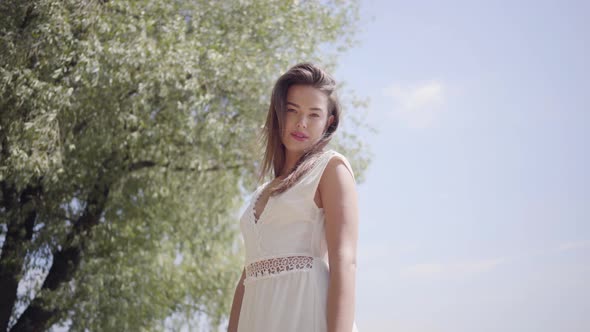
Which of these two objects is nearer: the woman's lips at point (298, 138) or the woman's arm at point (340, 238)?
the woman's arm at point (340, 238)

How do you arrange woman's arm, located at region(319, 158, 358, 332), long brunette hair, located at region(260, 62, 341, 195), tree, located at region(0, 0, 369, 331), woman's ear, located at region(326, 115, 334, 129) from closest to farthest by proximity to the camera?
woman's arm, located at region(319, 158, 358, 332), long brunette hair, located at region(260, 62, 341, 195), woman's ear, located at region(326, 115, 334, 129), tree, located at region(0, 0, 369, 331)

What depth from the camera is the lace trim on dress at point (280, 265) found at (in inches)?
79.2

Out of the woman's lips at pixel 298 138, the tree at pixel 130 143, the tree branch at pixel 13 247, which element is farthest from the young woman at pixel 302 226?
the tree branch at pixel 13 247

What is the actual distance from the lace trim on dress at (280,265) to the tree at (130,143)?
5.30 metres

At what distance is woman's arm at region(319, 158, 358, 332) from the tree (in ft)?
17.8

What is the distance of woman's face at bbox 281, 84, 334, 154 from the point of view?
2.18 meters

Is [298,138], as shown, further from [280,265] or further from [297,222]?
[280,265]

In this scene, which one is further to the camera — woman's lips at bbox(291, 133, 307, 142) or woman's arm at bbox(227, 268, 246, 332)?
woman's arm at bbox(227, 268, 246, 332)

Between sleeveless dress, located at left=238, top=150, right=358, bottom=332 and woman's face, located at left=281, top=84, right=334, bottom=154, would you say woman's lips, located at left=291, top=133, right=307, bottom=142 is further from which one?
sleeveless dress, located at left=238, top=150, right=358, bottom=332

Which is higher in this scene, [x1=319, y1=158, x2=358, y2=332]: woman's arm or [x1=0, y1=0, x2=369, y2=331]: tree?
[x1=0, y1=0, x2=369, y2=331]: tree

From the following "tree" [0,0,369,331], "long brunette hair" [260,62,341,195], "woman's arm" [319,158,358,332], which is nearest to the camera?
"woman's arm" [319,158,358,332]

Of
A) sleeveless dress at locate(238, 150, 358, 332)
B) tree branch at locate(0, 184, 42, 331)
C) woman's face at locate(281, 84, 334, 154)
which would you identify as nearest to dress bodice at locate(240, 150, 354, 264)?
sleeveless dress at locate(238, 150, 358, 332)

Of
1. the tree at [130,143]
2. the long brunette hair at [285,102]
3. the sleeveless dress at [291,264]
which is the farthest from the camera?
the tree at [130,143]

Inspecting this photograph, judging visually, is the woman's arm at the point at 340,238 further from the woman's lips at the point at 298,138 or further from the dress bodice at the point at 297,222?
the woman's lips at the point at 298,138
